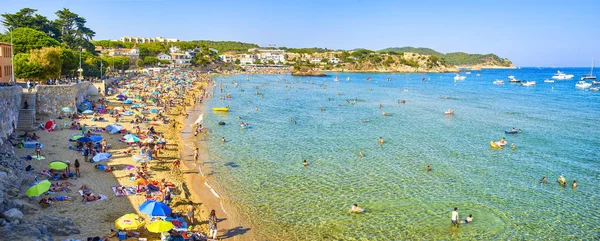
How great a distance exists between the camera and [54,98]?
29.0m

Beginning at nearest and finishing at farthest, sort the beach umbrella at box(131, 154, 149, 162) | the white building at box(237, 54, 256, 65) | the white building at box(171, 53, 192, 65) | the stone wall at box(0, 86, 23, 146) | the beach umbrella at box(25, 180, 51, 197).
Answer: the beach umbrella at box(25, 180, 51, 197) → the beach umbrella at box(131, 154, 149, 162) → the stone wall at box(0, 86, 23, 146) → the white building at box(171, 53, 192, 65) → the white building at box(237, 54, 256, 65)

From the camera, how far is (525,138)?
99.7 feet

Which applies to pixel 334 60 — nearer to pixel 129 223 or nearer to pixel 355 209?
pixel 355 209

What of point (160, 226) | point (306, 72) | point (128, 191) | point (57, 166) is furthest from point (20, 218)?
point (306, 72)

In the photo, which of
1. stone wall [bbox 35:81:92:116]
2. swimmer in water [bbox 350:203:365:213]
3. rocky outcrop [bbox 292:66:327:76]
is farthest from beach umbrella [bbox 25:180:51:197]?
rocky outcrop [bbox 292:66:327:76]

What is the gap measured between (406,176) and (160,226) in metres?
12.7

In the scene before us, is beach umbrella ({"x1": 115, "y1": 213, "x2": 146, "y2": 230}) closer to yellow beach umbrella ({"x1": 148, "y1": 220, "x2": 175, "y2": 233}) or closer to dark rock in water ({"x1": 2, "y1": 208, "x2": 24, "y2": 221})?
yellow beach umbrella ({"x1": 148, "y1": 220, "x2": 175, "y2": 233})

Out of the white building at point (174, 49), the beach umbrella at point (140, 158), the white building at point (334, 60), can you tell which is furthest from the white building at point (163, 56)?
the beach umbrella at point (140, 158)

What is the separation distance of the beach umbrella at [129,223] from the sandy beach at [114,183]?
397mm

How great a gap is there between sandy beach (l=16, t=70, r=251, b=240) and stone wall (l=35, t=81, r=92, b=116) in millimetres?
1196

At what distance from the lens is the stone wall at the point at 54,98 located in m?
28.0

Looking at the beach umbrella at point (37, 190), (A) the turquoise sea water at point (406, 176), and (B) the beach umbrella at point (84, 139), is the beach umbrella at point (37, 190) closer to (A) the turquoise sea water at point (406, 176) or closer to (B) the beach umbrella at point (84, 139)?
(A) the turquoise sea water at point (406, 176)

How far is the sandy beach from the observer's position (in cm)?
1345

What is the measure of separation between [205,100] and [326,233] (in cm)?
4011
